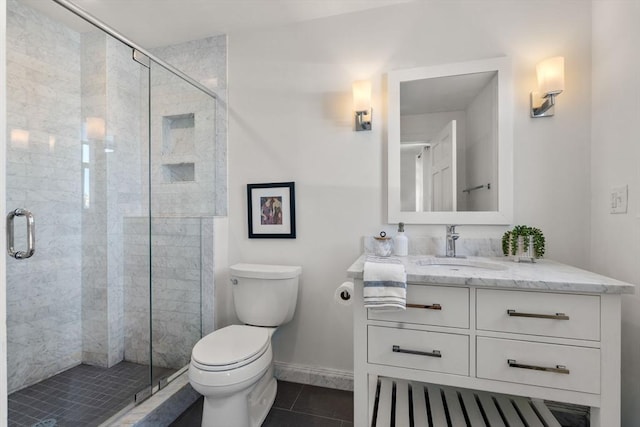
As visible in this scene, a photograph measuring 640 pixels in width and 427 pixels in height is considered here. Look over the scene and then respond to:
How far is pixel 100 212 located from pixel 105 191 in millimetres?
151

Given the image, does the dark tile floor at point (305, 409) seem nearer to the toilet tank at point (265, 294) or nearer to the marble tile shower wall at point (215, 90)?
the toilet tank at point (265, 294)

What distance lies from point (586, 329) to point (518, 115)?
1117 mm

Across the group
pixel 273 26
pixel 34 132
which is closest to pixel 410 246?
pixel 273 26

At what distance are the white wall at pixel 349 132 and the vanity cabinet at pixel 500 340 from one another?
592 millimetres

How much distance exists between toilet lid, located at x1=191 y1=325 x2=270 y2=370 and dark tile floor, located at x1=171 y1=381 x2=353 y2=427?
0.45m

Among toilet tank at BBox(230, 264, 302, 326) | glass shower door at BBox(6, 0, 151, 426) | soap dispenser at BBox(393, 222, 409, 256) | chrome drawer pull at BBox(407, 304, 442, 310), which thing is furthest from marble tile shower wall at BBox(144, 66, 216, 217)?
chrome drawer pull at BBox(407, 304, 442, 310)

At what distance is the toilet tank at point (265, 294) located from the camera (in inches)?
68.9

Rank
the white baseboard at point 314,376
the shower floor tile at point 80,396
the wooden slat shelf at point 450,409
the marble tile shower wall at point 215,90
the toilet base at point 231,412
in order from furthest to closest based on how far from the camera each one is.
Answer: the marble tile shower wall at point 215,90
the white baseboard at point 314,376
the shower floor tile at point 80,396
the toilet base at point 231,412
the wooden slat shelf at point 450,409

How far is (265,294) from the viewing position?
1.75 meters

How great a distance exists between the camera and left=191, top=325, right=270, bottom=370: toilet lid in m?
1.32

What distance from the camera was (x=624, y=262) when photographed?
4.13 feet

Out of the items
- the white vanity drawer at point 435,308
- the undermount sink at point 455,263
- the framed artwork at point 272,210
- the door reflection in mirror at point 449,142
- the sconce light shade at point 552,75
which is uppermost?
the sconce light shade at point 552,75

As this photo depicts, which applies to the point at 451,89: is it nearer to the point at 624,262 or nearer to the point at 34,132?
the point at 624,262

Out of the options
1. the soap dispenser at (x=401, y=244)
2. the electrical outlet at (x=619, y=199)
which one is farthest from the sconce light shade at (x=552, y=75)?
the soap dispenser at (x=401, y=244)
